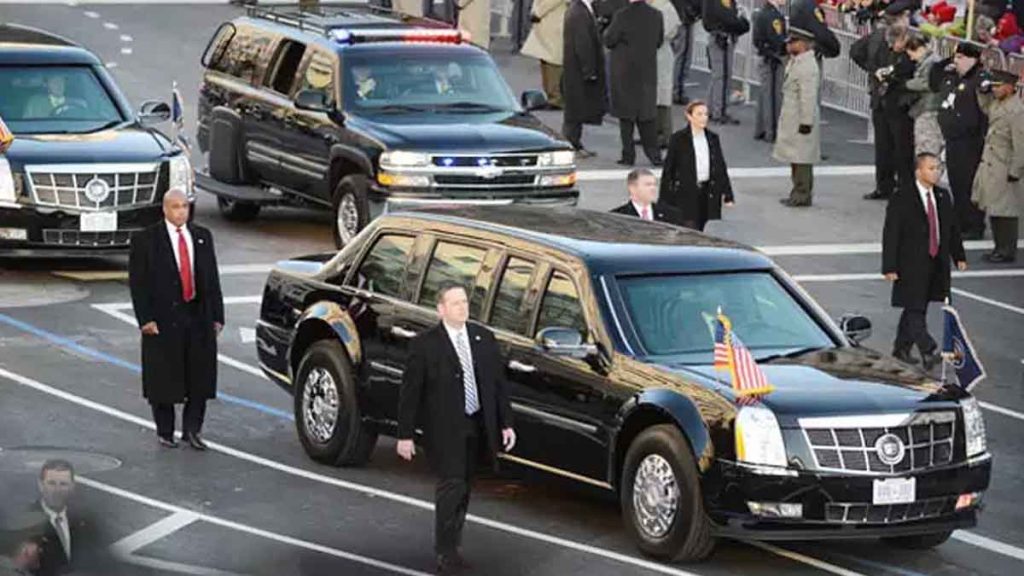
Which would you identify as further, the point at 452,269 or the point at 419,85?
the point at 419,85

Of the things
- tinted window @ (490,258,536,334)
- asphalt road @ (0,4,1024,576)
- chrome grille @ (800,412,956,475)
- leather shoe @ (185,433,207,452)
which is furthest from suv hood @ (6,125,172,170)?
chrome grille @ (800,412,956,475)

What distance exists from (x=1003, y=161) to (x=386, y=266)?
9.88 meters

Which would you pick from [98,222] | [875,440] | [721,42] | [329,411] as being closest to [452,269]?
[329,411]

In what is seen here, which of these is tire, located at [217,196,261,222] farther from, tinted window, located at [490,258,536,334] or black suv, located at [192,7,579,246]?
tinted window, located at [490,258,536,334]

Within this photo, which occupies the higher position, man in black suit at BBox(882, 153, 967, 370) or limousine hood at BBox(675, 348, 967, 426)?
limousine hood at BBox(675, 348, 967, 426)

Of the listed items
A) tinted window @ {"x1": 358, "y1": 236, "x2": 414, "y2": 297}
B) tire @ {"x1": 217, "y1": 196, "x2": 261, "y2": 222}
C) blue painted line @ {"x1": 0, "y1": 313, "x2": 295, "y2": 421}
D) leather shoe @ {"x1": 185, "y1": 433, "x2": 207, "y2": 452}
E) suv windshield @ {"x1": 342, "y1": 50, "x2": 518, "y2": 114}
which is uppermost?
tinted window @ {"x1": 358, "y1": 236, "x2": 414, "y2": 297}

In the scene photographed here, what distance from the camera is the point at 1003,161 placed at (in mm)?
25109

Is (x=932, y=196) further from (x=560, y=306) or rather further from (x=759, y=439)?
(x=759, y=439)

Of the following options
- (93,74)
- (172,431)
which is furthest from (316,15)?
Result: (172,431)

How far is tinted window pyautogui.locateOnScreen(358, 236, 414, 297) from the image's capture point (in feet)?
54.4

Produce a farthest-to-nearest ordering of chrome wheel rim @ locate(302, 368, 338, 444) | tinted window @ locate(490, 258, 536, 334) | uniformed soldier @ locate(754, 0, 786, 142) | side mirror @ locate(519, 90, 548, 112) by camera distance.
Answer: uniformed soldier @ locate(754, 0, 786, 142) < side mirror @ locate(519, 90, 548, 112) < chrome wheel rim @ locate(302, 368, 338, 444) < tinted window @ locate(490, 258, 536, 334)

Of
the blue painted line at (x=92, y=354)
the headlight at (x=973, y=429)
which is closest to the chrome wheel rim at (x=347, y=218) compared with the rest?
the blue painted line at (x=92, y=354)

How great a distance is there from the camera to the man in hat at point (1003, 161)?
25.0m

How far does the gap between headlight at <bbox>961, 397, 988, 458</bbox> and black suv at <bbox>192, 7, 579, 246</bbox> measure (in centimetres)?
928
